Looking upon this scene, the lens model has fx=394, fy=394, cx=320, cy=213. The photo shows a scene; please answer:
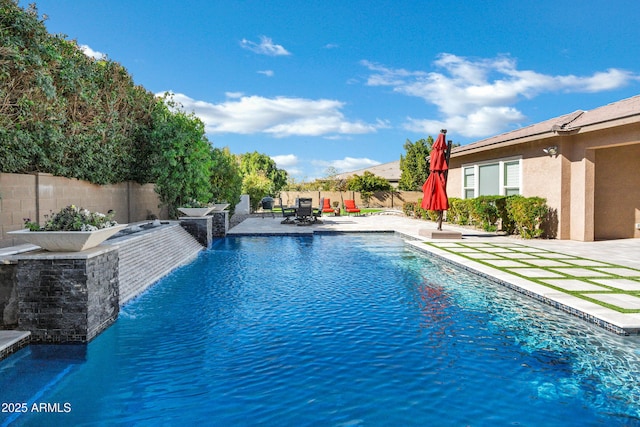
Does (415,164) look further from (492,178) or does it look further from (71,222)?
(71,222)

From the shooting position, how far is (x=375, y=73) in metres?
24.6

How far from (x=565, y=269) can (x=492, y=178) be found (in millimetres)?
9189

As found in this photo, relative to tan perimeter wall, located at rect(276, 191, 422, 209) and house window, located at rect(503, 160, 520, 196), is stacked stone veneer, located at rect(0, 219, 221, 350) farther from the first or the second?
tan perimeter wall, located at rect(276, 191, 422, 209)

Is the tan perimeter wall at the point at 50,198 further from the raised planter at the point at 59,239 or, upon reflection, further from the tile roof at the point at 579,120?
the tile roof at the point at 579,120

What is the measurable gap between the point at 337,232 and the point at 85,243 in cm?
1210

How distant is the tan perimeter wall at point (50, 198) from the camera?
7926 mm

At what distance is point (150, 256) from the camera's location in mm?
9055

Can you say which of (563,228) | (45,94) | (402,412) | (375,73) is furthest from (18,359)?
(375,73)

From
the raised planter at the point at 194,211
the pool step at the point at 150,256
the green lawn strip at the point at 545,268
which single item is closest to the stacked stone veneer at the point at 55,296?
the pool step at the point at 150,256

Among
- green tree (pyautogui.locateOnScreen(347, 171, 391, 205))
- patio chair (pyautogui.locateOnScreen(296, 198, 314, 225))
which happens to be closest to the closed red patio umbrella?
patio chair (pyautogui.locateOnScreen(296, 198, 314, 225))

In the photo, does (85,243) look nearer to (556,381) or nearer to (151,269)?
(151,269)

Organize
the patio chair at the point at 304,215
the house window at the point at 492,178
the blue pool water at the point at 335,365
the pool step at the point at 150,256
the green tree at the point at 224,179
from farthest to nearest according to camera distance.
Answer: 1. the green tree at the point at 224,179
2. the patio chair at the point at 304,215
3. the house window at the point at 492,178
4. the pool step at the point at 150,256
5. the blue pool water at the point at 335,365

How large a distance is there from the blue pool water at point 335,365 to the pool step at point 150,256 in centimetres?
44

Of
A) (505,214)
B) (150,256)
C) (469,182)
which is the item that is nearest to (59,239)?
(150,256)
